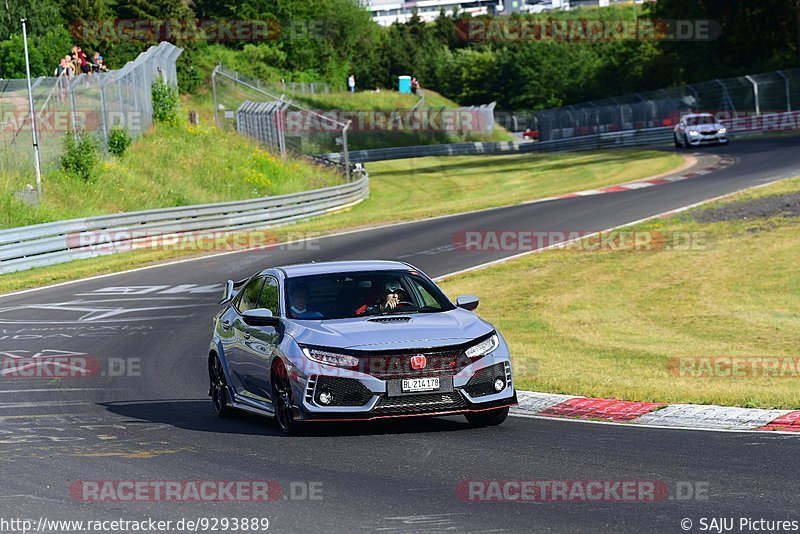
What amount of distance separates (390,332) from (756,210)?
2209 cm

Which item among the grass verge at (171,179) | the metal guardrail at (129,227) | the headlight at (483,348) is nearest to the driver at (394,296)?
the headlight at (483,348)

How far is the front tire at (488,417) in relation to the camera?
35.6 feet

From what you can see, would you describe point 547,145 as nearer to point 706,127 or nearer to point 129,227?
point 706,127

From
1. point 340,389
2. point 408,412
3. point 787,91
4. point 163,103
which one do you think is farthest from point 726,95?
point 340,389

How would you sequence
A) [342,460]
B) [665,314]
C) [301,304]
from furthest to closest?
1. [665,314]
2. [301,304]
3. [342,460]

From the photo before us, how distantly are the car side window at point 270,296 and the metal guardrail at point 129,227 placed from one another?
17.7 m

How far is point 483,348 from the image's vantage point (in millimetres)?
10664

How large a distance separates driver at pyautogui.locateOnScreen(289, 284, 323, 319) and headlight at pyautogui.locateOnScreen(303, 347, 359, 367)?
793 mm

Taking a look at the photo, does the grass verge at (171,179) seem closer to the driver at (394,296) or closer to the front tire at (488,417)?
the driver at (394,296)

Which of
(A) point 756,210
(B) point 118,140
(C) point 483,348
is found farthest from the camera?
(B) point 118,140

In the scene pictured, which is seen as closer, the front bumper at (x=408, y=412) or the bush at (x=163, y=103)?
the front bumper at (x=408, y=412)

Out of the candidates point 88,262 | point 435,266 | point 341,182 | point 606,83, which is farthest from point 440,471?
point 606,83

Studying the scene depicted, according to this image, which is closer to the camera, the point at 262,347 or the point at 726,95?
the point at 262,347

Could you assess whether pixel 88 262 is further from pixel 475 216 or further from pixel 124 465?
pixel 124 465
